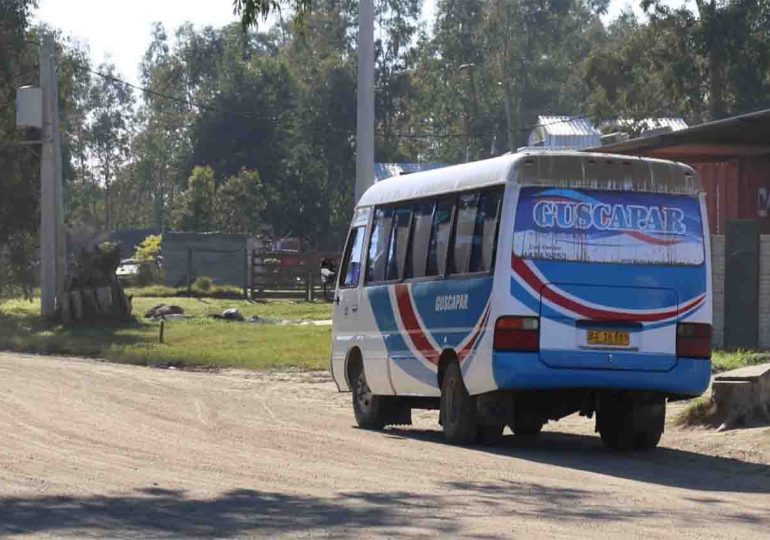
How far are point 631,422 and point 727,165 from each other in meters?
14.8

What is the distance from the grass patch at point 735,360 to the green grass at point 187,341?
7.11 meters

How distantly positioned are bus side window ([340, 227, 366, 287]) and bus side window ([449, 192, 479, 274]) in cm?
256

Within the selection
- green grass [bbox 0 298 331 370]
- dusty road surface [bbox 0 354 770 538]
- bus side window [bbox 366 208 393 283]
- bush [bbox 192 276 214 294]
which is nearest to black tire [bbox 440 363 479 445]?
dusty road surface [bbox 0 354 770 538]

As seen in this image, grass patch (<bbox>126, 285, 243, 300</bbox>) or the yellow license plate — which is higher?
grass patch (<bbox>126, 285, 243, 300</bbox>)

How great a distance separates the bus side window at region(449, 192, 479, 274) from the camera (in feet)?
54.5

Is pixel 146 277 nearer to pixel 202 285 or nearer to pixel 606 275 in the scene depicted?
pixel 202 285

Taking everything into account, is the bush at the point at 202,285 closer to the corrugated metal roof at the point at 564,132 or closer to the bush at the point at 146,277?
the bush at the point at 146,277

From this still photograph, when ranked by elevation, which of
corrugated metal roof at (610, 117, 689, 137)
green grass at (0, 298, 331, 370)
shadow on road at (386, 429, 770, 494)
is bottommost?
shadow on road at (386, 429, 770, 494)

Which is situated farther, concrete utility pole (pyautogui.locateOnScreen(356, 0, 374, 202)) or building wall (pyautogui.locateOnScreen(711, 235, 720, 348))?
concrete utility pole (pyautogui.locateOnScreen(356, 0, 374, 202))

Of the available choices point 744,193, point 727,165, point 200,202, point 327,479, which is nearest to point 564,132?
point 200,202

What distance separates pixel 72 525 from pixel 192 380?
50.6ft

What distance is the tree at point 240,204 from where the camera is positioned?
85625mm

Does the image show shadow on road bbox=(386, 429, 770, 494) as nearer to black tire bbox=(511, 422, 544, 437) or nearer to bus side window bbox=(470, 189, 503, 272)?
black tire bbox=(511, 422, 544, 437)

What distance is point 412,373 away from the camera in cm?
1780
